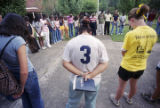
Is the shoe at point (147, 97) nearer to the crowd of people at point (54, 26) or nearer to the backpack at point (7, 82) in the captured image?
the backpack at point (7, 82)

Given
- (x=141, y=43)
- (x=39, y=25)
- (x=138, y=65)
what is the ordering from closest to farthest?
1. (x=141, y=43)
2. (x=138, y=65)
3. (x=39, y=25)

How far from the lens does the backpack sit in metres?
1.43

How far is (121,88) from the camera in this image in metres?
2.26

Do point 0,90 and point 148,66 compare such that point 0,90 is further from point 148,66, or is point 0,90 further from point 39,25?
point 39,25

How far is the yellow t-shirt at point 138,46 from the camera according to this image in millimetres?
1724

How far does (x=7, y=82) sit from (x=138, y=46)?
208 centimetres

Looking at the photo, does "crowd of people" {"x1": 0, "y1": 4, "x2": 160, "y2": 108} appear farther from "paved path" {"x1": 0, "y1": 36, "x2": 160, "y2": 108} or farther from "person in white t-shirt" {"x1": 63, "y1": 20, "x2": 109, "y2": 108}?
"paved path" {"x1": 0, "y1": 36, "x2": 160, "y2": 108}

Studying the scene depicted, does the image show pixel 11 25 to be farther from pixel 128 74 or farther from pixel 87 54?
pixel 128 74

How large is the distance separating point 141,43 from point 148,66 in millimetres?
3119

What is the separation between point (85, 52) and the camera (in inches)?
59.1

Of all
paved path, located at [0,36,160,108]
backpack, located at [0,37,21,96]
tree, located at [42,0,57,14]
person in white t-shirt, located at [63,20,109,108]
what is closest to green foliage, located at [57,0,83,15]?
tree, located at [42,0,57,14]

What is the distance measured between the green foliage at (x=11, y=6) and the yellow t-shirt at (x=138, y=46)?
639cm

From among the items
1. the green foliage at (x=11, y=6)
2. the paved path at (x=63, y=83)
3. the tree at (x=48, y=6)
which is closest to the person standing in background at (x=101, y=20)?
the paved path at (x=63, y=83)

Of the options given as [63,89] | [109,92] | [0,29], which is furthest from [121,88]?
[0,29]
